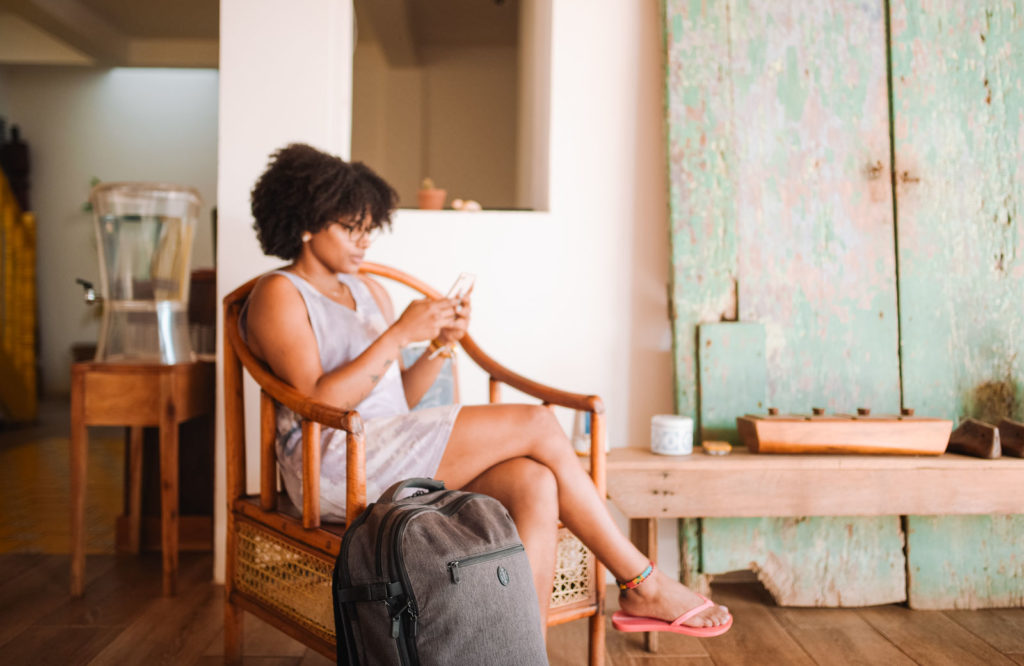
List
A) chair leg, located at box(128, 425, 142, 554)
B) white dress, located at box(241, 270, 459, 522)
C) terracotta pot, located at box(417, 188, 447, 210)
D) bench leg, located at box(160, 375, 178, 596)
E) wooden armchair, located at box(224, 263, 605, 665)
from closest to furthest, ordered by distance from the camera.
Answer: wooden armchair, located at box(224, 263, 605, 665) < white dress, located at box(241, 270, 459, 522) < bench leg, located at box(160, 375, 178, 596) < terracotta pot, located at box(417, 188, 447, 210) < chair leg, located at box(128, 425, 142, 554)

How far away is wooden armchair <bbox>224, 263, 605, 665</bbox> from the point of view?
151 cm

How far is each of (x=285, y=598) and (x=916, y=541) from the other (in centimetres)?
187

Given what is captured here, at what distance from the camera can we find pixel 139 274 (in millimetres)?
2527

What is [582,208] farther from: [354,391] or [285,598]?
[285,598]

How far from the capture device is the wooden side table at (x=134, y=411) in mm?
2338

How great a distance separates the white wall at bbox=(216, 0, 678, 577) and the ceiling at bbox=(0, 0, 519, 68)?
9.44 feet

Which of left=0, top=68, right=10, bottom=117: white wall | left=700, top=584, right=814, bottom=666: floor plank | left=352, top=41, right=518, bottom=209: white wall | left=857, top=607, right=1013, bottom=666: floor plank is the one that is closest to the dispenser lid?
left=700, top=584, right=814, bottom=666: floor plank

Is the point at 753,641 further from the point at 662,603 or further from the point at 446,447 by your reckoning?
the point at 446,447

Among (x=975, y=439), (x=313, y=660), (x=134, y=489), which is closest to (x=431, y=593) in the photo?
(x=313, y=660)

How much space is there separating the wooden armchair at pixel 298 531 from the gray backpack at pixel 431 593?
14cm

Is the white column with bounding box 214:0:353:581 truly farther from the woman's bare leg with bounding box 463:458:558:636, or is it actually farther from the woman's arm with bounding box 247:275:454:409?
the woman's bare leg with bounding box 463:458:558:636

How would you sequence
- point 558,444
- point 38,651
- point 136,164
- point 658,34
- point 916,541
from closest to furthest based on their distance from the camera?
point 558,444 < point 38,651 < point 916,541 < point 658,34 < point 136,164

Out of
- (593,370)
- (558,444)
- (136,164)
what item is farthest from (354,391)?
(136,164)

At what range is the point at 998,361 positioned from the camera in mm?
2371
